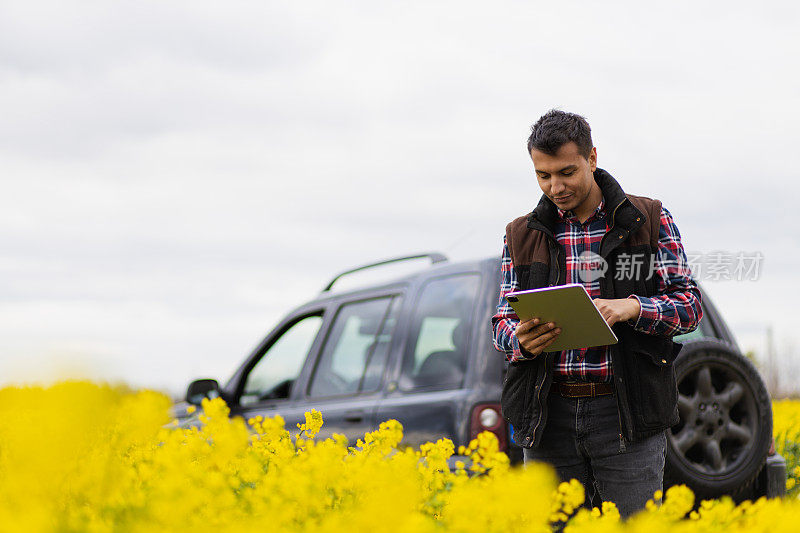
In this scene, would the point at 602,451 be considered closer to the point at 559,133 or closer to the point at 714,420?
the point at 559,133

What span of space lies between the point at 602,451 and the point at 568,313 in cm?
55

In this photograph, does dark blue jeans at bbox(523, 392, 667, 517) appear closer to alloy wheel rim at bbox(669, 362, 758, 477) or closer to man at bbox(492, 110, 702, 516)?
man at bbox(492, 110, 702, 516)

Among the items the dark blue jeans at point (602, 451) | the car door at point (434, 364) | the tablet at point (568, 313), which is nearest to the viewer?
the tablet at point (568, 313)

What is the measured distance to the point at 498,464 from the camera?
375cm

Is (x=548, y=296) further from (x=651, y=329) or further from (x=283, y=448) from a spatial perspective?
(x=283, y=448)

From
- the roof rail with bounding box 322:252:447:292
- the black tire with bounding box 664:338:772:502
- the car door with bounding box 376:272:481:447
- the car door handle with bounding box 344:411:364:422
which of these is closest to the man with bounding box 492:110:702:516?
the black tire with bounding box 664:338:772:502

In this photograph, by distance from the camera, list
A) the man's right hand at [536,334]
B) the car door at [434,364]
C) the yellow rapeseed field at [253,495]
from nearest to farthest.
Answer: the yellow rapeseed field at [253,495] → the man's right hand at [536,334] → the car door at [434,364]

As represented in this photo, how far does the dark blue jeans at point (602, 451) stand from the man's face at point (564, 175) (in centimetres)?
68

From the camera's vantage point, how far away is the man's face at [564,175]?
3.16 metres

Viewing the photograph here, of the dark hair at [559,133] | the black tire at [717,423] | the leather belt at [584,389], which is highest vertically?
the dark hair at [559,133]

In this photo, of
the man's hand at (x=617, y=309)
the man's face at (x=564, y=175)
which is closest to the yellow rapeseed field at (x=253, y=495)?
the man's hand at (x=617, y=309)

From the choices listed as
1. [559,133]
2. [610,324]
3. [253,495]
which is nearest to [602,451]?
[610,324]

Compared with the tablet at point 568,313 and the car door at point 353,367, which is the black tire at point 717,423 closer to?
the tablet at point 568,313

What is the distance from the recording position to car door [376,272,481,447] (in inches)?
176
